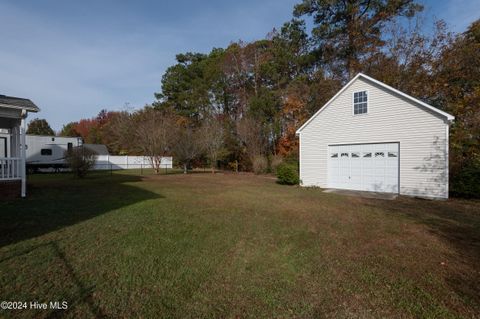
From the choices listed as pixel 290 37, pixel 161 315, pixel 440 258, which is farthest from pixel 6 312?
pixel 290 37

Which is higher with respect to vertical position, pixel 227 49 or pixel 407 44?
pixel 227 49

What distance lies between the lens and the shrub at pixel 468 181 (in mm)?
9180

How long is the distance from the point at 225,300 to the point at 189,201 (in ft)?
19.6

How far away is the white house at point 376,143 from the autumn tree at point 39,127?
54.2 meters

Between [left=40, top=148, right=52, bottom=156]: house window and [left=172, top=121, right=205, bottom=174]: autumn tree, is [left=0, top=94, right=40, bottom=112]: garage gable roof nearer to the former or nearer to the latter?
[left=172, top=121, right=205, bottom=174]: autumn tree

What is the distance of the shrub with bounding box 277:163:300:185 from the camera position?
13844 mm

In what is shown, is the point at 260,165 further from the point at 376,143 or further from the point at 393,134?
the point at 393,134

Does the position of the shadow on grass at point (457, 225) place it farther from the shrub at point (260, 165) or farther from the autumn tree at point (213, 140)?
the autumn tree at point (213, 140)

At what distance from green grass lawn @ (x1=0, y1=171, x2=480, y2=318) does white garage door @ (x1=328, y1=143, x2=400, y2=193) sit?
13.2ft

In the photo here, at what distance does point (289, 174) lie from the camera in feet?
45.7

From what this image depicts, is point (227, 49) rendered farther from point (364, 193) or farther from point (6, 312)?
point (6, 312)

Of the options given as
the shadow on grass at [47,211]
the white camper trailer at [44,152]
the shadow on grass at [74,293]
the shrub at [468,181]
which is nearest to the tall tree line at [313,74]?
the shrub at [468,181]

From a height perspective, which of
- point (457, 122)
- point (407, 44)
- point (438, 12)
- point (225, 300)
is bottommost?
point (225, 300)

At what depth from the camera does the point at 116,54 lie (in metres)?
13.2
